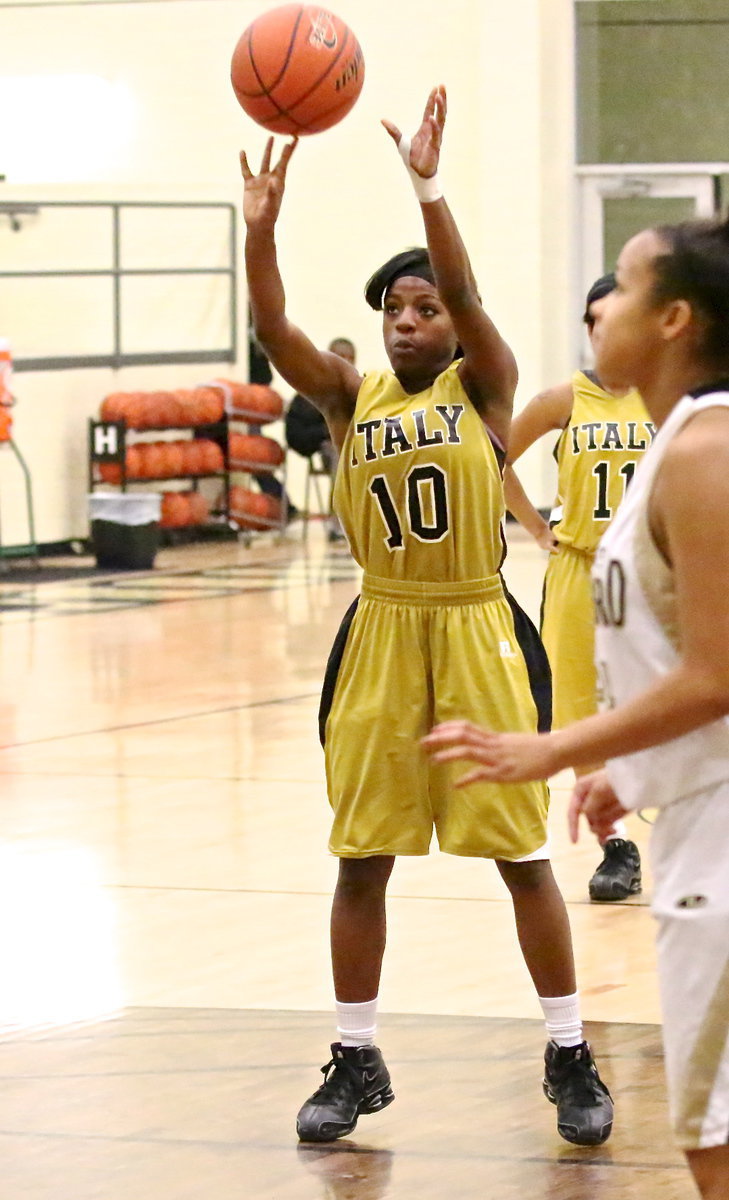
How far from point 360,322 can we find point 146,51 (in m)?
3.35

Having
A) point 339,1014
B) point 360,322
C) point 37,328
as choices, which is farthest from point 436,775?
point 360,322

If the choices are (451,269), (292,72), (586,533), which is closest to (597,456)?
(586,533)

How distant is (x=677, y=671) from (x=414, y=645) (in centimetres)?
161

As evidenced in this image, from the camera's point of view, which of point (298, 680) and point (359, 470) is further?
point (298, 680)

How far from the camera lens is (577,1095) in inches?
156

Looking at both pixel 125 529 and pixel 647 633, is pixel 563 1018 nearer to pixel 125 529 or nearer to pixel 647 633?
pixel 647 633

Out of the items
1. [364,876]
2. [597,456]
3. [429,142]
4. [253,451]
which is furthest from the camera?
[253,451]

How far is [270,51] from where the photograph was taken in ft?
14.5

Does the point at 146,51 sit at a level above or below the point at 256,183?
above

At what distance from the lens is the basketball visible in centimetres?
441

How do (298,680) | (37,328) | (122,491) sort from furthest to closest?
(37,328) < (122,491) < (298,680)

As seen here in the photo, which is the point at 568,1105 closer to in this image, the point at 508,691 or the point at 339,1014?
the point at 339,1014

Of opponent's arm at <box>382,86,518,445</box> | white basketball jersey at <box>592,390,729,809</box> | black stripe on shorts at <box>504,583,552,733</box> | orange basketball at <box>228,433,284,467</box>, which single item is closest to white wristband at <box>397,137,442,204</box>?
opponent's arm at <box>382,86,518,445</box>

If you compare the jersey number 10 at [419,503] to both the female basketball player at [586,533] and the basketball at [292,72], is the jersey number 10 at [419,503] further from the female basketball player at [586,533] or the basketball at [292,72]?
the female basketball player at [586,533]
